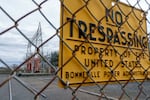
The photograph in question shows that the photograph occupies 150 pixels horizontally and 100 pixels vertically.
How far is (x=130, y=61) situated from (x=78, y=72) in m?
0.30

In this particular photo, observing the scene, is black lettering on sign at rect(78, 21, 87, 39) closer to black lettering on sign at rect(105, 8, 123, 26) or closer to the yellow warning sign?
the yellow warning sign

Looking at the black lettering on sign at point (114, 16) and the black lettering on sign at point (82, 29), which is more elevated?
the black lettering on sign at point (114, 16)

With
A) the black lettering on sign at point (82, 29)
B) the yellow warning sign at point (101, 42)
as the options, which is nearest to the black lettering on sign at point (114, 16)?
the yellow warning sign at point (101, 42)

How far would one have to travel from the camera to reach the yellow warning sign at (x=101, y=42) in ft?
2.77

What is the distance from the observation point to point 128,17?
111 centimetres

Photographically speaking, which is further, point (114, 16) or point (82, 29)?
point (114, 16)

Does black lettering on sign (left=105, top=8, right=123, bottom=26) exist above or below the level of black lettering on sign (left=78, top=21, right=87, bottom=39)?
above

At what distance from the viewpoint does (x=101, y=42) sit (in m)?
0.96

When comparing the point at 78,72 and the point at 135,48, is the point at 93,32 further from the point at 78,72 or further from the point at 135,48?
the point at 135,48

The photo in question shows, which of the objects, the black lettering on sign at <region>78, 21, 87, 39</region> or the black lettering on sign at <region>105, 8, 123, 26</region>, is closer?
the black lettering on sign at <region>78, 21, 87, 39</region>

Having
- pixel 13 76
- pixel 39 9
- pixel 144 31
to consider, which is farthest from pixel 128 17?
pixel 13 76

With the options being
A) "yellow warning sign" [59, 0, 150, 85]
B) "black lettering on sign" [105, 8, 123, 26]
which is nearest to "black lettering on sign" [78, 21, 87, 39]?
"yellow warning sign" [59, 0, 150, 85]

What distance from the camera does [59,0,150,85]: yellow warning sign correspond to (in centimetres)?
84

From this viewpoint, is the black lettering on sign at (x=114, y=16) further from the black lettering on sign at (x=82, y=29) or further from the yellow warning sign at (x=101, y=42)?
the black lettering on sign at (x=82, y=29)
